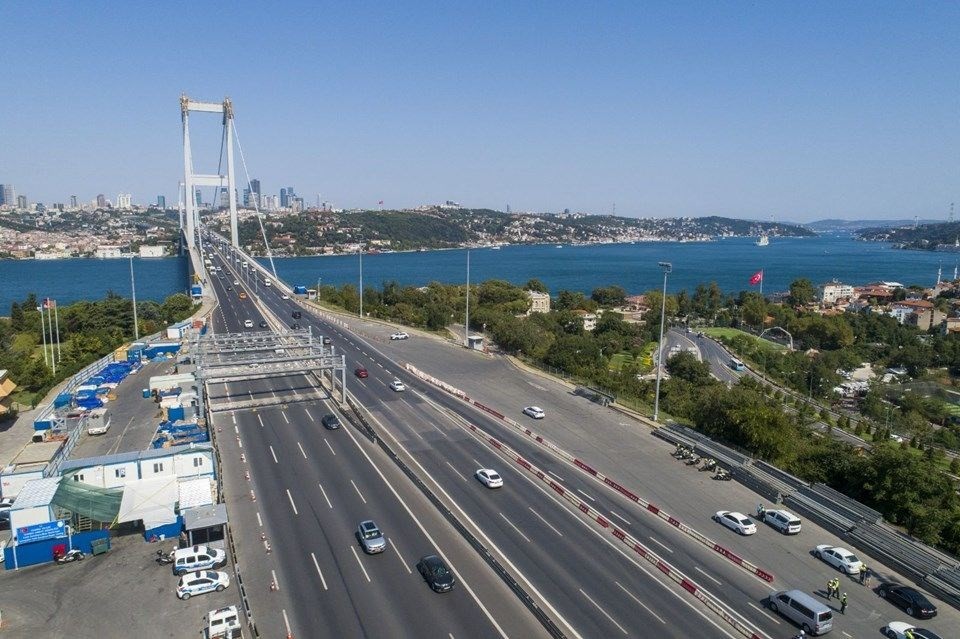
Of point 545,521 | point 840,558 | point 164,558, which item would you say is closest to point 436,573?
point 545,521

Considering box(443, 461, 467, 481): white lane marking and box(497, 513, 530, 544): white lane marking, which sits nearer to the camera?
box(497, 513, 530, 544): white lane marking

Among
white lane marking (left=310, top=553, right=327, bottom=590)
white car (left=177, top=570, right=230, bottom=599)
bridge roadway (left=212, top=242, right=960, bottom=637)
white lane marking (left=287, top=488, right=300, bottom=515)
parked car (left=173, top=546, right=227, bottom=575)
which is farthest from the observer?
white lane marking (left=287, top=488, right=300, bottom=515)

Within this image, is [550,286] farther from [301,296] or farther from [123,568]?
[123,568]

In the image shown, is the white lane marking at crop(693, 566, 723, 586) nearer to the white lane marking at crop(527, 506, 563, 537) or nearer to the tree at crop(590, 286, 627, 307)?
the white lane marking at crop(527, 506, 563, 537)

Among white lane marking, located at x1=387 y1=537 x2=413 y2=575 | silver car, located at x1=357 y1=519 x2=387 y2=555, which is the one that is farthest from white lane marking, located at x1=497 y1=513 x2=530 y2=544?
silver car, located at x1=357 y1=519 x2=387 y2=555

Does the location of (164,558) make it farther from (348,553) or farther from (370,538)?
(370,538)

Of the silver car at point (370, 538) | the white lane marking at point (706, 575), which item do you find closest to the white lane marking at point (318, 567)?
the silver car at point (370, 538)

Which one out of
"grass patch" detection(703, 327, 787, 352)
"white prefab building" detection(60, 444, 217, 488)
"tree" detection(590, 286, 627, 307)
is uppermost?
"white prefab building" detection(60, 444, 217, 488)

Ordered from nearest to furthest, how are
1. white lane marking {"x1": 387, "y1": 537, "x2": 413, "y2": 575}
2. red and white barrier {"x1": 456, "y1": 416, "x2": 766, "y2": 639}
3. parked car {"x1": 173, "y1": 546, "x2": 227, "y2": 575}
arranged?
red and white barrier {"x1": 456, "y1": 416, "x2": 766, "y2": 639} < white lane marking {"x1": 387, "y1": 537, "x2": 413, "y2": 575} < parked car {"x1": 173, "y1": 546, "x2": 227, "y2": 575}
